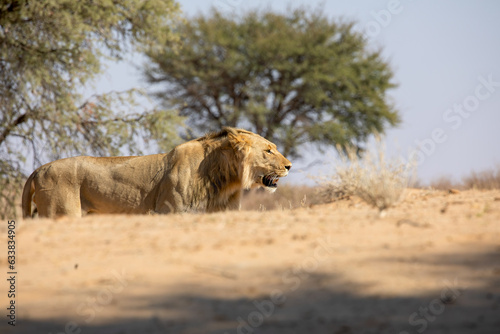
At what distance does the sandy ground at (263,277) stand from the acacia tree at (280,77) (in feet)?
85.6

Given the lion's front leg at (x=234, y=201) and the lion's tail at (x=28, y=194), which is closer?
the lion's front leg at (x=234, y=201)

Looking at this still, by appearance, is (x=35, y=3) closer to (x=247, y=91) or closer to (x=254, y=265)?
(x=254, y=265)

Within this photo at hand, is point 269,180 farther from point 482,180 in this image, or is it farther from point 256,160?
point 482,180

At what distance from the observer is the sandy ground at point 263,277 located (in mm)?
3828

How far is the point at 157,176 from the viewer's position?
30.2 ft

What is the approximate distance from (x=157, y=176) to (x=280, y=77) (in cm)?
2454

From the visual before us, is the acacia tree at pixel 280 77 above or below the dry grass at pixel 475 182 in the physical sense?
above

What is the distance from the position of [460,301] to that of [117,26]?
54.0ft

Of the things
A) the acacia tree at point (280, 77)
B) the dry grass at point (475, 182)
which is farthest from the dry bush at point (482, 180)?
the acacia tree at point (280, 77)

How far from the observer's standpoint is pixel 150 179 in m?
9.25

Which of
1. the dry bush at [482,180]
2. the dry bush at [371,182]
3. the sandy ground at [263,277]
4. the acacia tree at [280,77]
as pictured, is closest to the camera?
Result: the sandy ground at [263,277]

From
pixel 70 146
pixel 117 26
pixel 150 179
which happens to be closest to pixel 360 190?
pixel 150 179

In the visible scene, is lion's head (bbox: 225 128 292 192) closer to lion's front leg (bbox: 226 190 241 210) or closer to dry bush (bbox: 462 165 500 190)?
lion's front leg (bbox: 226 190 241 210)

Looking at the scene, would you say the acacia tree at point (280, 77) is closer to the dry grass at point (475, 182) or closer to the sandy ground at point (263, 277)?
the dry grass at point (475, 182)
